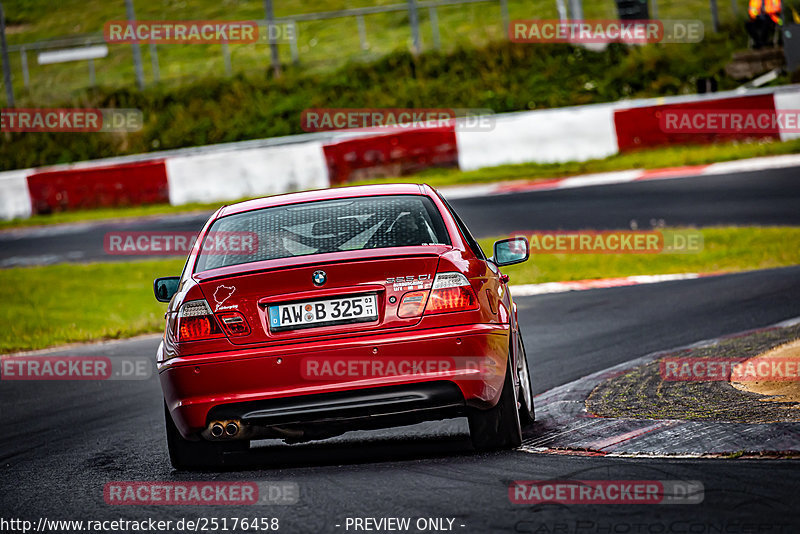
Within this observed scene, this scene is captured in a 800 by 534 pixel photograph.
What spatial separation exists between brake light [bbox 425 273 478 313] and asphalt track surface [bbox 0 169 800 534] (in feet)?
2.39

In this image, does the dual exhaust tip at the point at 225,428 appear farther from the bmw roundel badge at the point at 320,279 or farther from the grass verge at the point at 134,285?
the grass verge at the point at 134,285

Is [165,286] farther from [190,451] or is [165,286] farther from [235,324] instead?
[235,324]

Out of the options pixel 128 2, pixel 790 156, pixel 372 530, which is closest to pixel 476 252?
pixel 372 530

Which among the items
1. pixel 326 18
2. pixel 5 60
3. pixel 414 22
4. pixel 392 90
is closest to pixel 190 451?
pixel 414 22

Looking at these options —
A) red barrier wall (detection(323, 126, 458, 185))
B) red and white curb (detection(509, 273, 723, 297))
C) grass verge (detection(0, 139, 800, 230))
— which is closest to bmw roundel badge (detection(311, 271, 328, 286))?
red and white curb (detection(509, 273, 723, 297))

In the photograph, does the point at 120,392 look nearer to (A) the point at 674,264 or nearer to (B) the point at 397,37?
(A) the point at 674,264

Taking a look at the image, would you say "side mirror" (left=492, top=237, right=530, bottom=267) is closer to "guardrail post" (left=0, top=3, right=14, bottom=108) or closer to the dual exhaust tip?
the dual exhaust tip

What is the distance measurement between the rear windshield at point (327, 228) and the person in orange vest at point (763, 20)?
1941cm

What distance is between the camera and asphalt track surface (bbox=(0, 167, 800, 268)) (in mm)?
17062

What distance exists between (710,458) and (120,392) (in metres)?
5.71

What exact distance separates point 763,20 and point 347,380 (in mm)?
21203

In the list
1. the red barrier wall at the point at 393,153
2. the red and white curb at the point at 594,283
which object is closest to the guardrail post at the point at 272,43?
the red barrier wall at the point at 393,153

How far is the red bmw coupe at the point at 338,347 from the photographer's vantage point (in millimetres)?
6109

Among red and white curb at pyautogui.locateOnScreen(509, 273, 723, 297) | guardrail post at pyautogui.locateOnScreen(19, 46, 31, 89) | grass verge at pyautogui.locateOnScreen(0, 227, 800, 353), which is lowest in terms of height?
red and white curb at pyautogui.locateOnScreen(509, 273, 723, 297)
